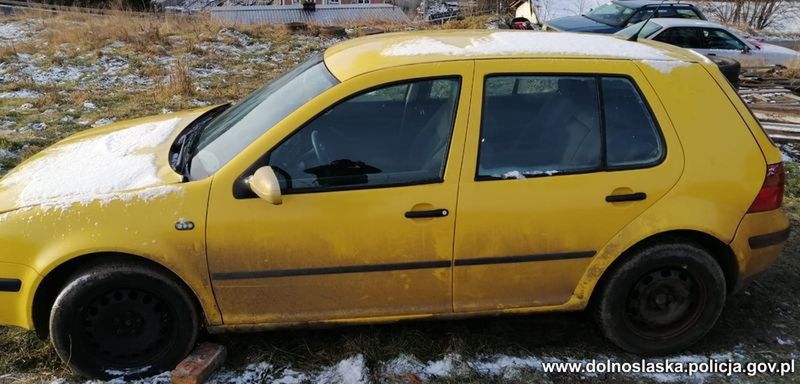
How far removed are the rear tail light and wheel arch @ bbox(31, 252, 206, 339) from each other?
9.59ft

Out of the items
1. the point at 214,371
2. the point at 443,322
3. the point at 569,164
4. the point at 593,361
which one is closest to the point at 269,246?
the point at 214,371

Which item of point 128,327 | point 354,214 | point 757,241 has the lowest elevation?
point 128,327

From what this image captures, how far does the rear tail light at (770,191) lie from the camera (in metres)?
3.04

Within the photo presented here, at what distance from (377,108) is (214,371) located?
5.27 ft

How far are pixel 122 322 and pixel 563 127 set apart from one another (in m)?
2.42

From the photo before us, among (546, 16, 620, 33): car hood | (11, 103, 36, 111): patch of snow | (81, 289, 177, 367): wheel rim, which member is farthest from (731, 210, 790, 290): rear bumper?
(546, 16, 620, 33): car hood

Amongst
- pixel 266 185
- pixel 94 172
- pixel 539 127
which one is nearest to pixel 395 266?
pixel 266 185

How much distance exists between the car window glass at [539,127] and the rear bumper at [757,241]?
0.92 meters

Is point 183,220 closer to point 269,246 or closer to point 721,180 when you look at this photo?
point 269,246

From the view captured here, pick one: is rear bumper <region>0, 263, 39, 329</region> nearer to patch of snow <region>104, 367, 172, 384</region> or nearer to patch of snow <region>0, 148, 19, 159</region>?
patch of snow <region>104, 367, 172, 384</region>

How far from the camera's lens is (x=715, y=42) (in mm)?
12273

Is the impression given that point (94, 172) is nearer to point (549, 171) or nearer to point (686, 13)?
point (549, 171)

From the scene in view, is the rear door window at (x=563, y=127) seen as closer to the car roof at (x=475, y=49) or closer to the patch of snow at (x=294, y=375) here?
the car roof at (x=475, y=49)

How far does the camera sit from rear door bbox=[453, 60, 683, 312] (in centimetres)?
283
